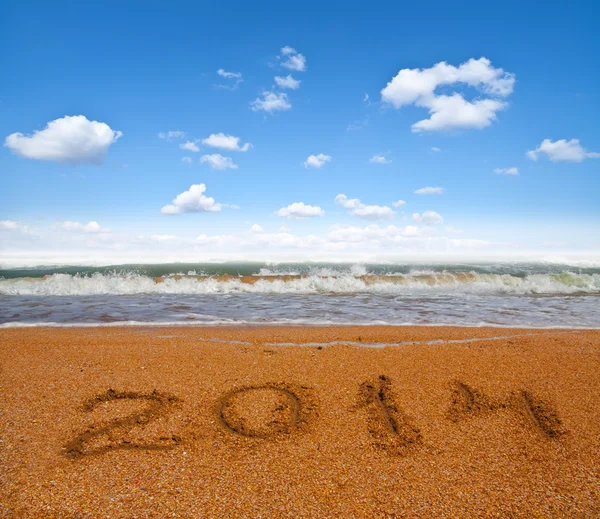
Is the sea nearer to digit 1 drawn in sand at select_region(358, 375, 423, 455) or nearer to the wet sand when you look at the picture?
the wet sand

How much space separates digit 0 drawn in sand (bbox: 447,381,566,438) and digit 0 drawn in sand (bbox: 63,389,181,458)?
316cm

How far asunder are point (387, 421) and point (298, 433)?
100 cm

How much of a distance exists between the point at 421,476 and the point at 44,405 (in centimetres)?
414

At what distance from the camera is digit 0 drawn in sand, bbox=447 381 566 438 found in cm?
405

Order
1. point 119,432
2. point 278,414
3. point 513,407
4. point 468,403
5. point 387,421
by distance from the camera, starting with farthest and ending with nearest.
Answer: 1. point 468,403
2. point 513,407
3. point 278,414
4. point 387,421
5. point 119,432

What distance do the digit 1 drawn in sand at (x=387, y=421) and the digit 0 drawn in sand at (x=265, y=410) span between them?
69 cm

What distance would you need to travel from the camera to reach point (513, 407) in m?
4.45

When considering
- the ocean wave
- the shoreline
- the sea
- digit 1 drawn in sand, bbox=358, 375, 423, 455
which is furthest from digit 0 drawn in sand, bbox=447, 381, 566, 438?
the ocean wave

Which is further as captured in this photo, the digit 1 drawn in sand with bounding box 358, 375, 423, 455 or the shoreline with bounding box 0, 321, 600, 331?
the shoreline with bounding box 0, 321, 600, 331

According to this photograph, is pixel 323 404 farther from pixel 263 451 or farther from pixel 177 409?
pixel 177 409

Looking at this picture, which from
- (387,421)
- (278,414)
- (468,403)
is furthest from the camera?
(468,403)

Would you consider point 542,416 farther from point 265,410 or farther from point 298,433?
point 265,410

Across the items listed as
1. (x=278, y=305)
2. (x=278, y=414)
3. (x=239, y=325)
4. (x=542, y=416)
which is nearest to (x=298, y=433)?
(x=278, y=414)

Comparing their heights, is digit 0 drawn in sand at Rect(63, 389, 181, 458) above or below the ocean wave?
below
